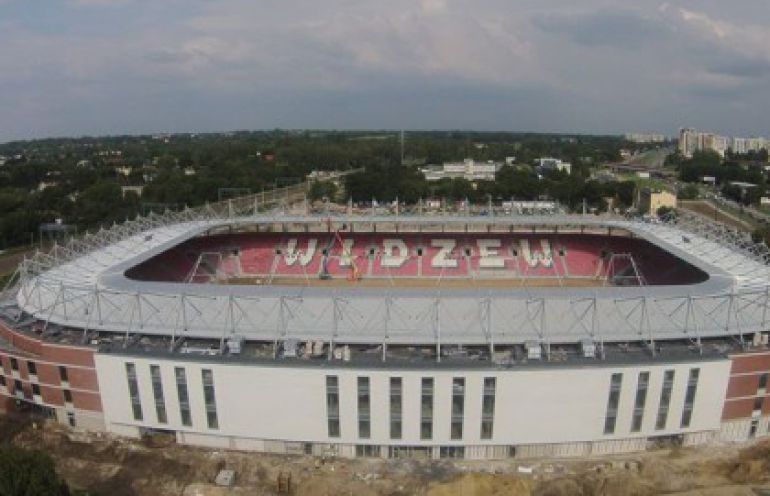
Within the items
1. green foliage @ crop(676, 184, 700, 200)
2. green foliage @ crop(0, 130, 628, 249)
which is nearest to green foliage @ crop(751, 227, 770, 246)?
green foliage @ crop(0, 130, 628, 249)

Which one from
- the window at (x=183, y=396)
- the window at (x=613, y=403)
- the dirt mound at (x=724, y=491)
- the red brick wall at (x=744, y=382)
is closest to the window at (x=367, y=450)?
the window at (x=183, y=396)

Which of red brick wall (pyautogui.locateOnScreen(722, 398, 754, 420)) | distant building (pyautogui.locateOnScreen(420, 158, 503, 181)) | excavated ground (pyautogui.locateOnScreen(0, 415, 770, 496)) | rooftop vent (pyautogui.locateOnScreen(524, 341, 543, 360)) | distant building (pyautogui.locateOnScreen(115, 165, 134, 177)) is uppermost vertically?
rooftop vent (pyautogui.locateOnScreen(524, 341, 543, 360))

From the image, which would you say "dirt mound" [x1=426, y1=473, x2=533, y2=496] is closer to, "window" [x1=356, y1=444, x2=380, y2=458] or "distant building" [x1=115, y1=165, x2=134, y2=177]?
"window" [x1=356, y1=444, x2=380, y2=458]

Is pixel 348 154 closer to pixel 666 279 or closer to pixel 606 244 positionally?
pixel 606 244

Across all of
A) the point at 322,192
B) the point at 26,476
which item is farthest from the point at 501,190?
the point at 26,476

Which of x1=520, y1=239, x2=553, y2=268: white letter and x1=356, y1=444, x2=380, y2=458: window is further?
x1=520, y1=239, x2=553, y2=268: white letter

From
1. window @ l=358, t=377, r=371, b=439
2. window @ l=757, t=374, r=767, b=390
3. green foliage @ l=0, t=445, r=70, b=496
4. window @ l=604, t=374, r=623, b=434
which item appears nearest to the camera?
green foliage @ l=0, t=445, r=70, b=496

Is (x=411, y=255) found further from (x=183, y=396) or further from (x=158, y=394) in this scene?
(x=158, y=394)

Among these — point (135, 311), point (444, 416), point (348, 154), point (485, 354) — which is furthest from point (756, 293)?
point (348, 154)
